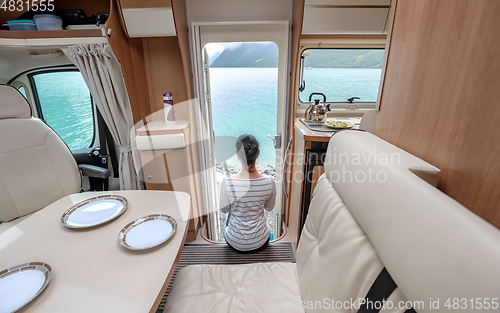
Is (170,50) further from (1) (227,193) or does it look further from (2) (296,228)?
(2) (296,228)

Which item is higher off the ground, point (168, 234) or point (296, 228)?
point (168, 234)

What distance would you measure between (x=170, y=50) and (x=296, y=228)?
2.19 meters

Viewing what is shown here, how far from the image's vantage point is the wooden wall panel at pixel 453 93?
47 cm

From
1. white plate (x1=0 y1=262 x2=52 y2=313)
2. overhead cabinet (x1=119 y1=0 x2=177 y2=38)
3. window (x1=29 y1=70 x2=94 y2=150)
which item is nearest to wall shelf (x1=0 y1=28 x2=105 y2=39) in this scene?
overhead cabinet (x1=119 y1=0 x2=177 y2=38)

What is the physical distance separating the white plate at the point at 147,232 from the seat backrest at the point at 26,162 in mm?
1228

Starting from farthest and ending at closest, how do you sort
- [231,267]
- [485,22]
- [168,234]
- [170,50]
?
[170,50] → [231,267] → [168,234] → [485,22]

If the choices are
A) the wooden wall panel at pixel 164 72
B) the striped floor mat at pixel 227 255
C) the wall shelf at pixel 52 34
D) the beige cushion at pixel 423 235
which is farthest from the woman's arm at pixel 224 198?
the wall shelf at pixel 52 34

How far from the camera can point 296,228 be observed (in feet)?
7.03

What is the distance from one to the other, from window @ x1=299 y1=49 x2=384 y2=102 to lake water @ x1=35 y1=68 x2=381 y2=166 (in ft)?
0.03

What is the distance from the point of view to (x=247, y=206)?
1.92 m

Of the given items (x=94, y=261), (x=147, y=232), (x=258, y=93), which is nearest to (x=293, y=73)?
(x=258, y=93)

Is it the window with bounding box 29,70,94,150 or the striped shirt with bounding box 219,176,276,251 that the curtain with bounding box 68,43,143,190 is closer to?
the window with bounding box 29,70,94,150

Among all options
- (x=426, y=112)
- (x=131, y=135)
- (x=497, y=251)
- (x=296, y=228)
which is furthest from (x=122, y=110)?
(x=497, y=251)

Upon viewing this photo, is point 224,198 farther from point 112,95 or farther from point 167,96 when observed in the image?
point 112,95
